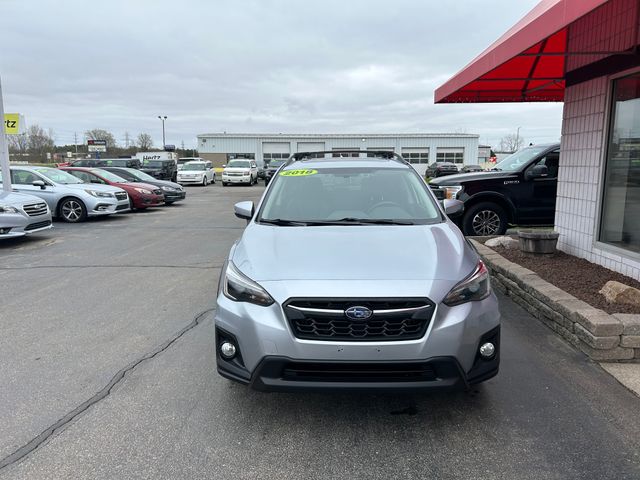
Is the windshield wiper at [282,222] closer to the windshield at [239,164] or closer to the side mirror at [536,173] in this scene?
the side mirror at [536,173]

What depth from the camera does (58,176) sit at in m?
13.7

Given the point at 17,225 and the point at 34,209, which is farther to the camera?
the point at 34,209

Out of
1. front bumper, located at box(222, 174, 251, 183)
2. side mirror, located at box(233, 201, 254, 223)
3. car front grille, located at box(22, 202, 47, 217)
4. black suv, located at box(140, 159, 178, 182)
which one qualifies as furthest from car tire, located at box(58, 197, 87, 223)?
front bumper, located at box(222, 174, 251, 183)

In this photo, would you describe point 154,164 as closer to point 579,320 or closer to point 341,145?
point 341,145

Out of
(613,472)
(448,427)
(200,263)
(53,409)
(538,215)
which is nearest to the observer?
(613,472)

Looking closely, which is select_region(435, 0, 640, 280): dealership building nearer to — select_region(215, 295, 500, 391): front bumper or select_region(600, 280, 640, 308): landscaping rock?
select_region(600, 280, 640, 308): landscaping rock

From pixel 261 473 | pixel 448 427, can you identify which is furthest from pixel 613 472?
pixel 261 473

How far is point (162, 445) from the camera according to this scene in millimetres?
2896

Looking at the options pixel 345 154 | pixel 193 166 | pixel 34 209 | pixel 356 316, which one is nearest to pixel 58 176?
pixel 34 209

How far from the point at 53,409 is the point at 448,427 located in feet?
8.79

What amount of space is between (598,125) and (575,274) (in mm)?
2035

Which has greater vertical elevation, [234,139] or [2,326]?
[234,139]

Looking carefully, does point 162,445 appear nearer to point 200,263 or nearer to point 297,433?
point 297,433

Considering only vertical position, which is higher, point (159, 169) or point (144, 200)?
point (159, 169)
